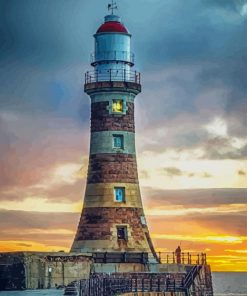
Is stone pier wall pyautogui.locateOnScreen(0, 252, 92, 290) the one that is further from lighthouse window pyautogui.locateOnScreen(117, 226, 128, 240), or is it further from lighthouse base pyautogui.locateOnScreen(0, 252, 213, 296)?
lighthouse window pyautogui.locateOnScreen(117, 226, 128, 240)

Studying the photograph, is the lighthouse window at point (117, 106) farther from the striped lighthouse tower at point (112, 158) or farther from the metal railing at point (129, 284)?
the metal railing at point (129, 284)

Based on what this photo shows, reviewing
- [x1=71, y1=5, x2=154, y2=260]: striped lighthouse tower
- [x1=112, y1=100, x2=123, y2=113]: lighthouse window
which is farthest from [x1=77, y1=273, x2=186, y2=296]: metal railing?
[x1=112, y1=100, x2=123, y2=113]: lighthouse window

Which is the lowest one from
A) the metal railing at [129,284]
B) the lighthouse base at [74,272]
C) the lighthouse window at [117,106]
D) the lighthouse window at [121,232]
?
Result: the metal railing at [129,284]

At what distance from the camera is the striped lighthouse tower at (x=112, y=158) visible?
53.8 metres

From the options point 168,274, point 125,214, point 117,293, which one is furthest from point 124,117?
point 117,293

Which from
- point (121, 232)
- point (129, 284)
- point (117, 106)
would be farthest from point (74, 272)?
point (117, 106)

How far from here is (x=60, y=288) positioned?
4947 centimetres

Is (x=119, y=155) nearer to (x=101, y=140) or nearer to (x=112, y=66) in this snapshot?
(x=101, y=140)

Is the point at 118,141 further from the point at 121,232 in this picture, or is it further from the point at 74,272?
the point at 74,272

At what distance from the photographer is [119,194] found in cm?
5416

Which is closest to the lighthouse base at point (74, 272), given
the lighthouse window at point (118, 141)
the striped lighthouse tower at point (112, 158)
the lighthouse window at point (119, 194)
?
the striped lighthouse tower at point (112, 158)

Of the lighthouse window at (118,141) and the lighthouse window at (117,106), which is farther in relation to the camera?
the lighthouse window at (117,106)

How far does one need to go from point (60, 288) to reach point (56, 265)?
4.49 ft

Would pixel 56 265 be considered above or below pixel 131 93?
below
